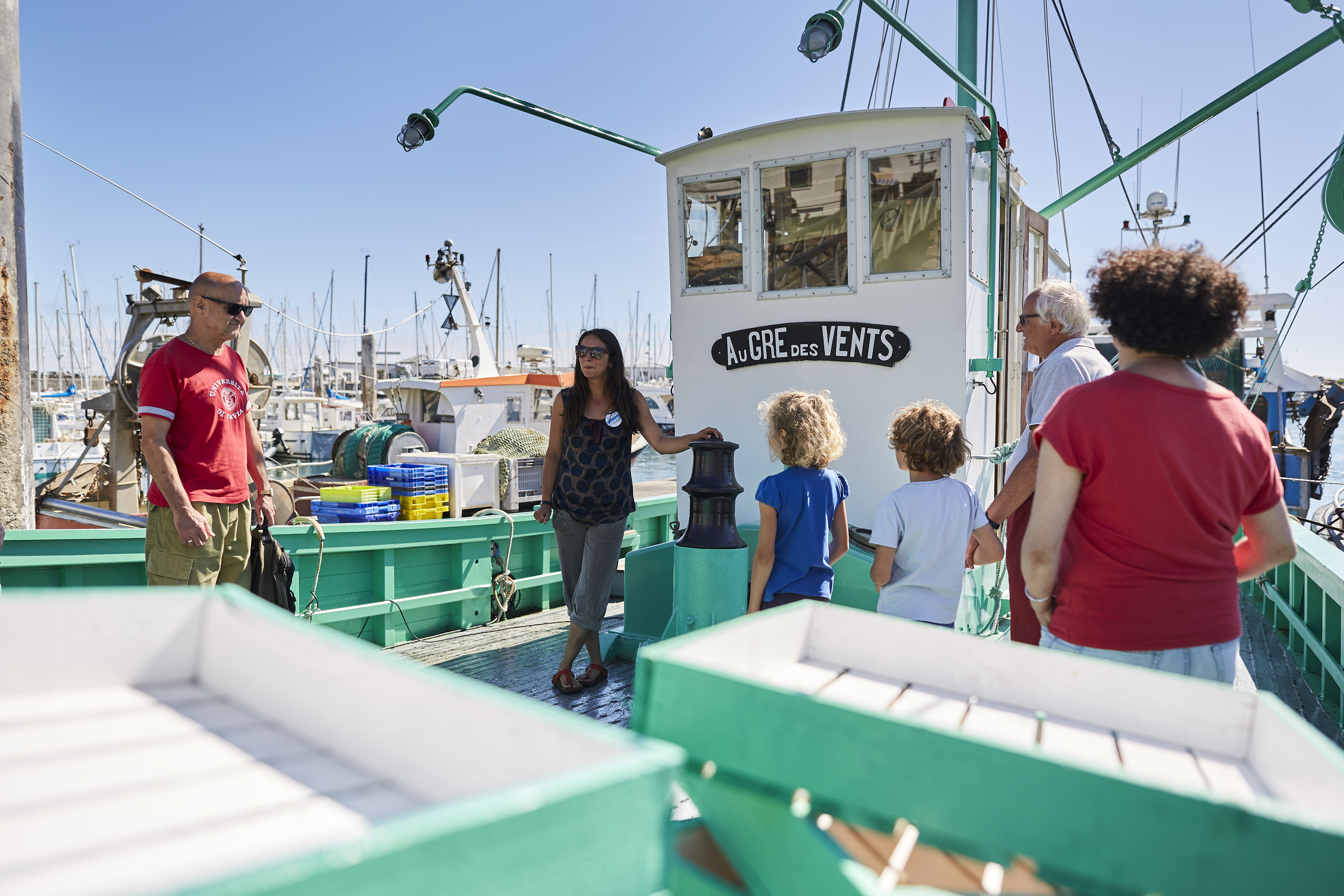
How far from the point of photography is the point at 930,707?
166cm

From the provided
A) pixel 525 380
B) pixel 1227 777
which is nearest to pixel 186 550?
pixel 1227 777

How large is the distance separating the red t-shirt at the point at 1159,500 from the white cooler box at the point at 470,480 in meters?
6.03

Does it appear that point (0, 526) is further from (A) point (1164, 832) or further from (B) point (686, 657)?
(A) point (1164, 832)

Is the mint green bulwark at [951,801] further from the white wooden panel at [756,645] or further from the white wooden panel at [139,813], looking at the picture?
the white wooden panel at [139,813]

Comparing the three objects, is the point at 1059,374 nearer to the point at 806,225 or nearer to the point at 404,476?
the point at 806,225

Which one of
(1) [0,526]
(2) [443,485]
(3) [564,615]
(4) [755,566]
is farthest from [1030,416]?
(2) [443,485]

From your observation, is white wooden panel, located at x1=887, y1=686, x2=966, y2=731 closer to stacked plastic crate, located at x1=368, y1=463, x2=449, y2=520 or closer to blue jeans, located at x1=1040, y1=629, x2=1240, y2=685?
blue jeans, located at x1=1040, y1=629, x2=1240, y2=685

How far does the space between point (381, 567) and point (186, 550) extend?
219 centimetres

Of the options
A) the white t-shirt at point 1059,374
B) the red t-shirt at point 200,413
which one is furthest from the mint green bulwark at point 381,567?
the white t-shirt at point 1059,374

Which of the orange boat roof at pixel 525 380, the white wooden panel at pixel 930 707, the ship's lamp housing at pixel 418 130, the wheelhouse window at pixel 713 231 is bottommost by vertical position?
the white wooden panel at pixel 930 707

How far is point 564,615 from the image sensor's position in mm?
6863

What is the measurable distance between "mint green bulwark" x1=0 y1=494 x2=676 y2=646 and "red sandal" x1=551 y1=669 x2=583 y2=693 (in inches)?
68.9

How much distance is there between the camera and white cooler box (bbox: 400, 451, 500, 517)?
7.54m

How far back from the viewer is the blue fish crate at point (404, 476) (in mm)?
6938
